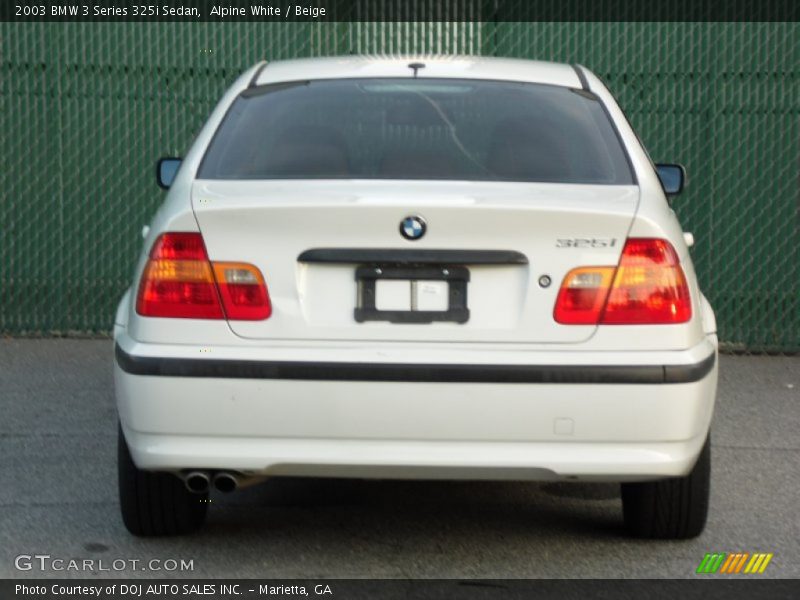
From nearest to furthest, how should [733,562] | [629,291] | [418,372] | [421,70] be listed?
1. [418,372]
2. [629,291]
3. [733,562]
4. [421,70]

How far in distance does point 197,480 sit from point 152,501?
0.55 meters

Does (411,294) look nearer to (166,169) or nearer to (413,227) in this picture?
(413,227)

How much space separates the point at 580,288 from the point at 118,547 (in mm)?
1775

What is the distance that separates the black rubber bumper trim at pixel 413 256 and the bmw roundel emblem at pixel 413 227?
0.13 ft

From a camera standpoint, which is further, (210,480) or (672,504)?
(672,504)

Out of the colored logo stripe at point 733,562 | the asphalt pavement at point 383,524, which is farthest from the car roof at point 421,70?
the colored logo stripe at point 733,562

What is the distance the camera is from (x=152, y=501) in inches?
196

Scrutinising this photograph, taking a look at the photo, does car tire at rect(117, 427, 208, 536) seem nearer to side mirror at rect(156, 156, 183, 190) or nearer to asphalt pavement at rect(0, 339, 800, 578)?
asphalt pavement at rect(0, 339, 800, 578)

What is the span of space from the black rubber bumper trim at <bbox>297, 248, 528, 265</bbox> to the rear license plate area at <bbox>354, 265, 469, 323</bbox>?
28 mm

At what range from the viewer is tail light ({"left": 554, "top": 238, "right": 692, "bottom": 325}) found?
171 inches

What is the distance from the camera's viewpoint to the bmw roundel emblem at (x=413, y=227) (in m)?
4.33

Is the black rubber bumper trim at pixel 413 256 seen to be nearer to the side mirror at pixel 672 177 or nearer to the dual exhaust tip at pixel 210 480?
the dual exhaust tip at pixel 210 480

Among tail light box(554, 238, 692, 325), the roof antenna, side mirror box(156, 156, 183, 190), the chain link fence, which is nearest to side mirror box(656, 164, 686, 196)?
the roof antenna

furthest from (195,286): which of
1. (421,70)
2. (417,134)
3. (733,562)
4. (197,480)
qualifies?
(733,562)
